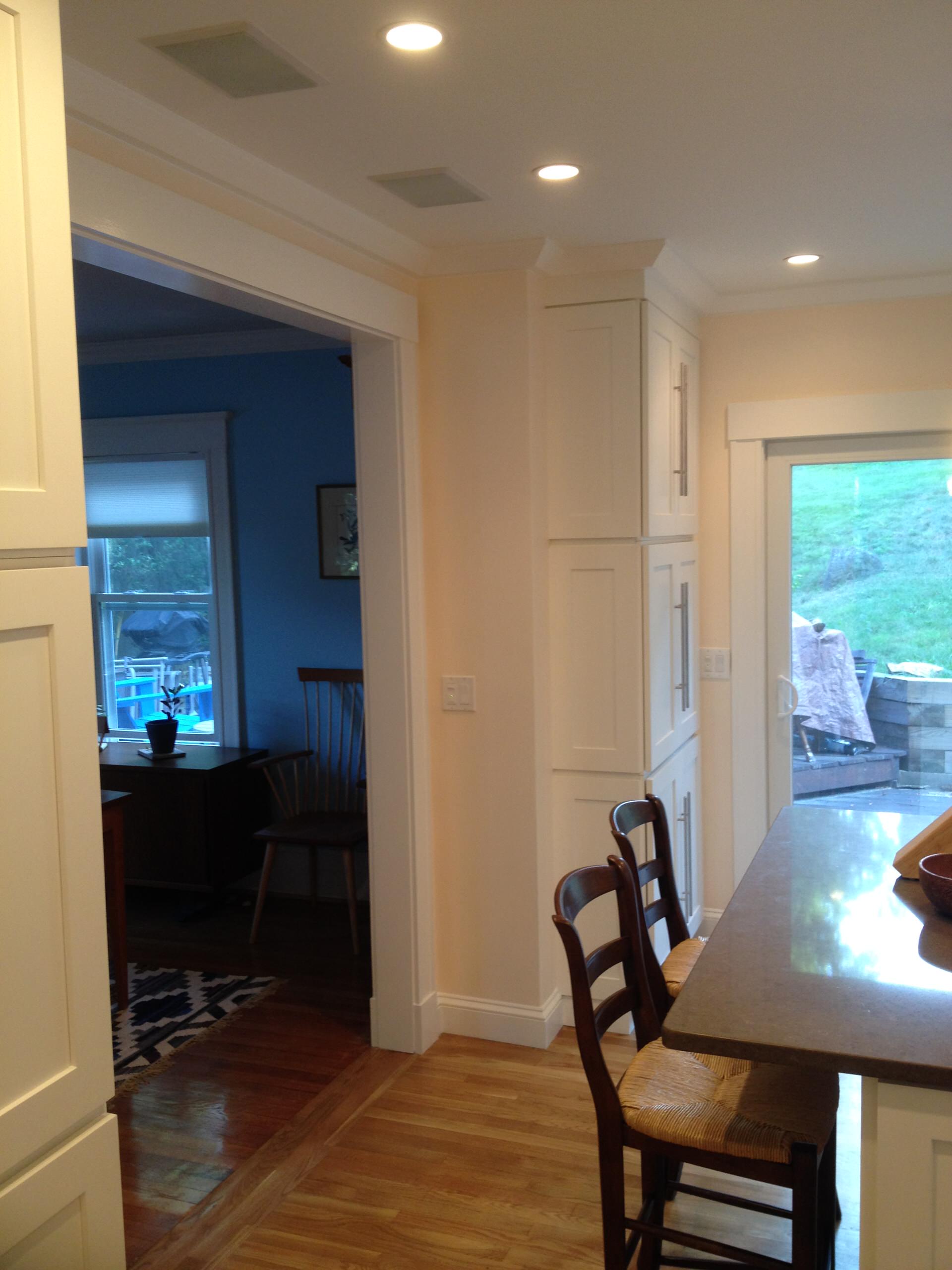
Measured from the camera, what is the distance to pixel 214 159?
7.74ft

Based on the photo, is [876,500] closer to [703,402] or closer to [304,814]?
[703,402]

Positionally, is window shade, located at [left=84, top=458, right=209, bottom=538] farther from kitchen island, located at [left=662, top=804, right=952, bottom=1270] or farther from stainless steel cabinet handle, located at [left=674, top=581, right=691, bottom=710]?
kitchen island, located at [left=662, top=804, right=952, bottom=1270]

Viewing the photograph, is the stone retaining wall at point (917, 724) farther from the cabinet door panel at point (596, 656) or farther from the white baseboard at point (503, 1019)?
the white baseboard at point (503, 1019)

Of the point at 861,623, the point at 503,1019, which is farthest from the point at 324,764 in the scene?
the point at 861,623

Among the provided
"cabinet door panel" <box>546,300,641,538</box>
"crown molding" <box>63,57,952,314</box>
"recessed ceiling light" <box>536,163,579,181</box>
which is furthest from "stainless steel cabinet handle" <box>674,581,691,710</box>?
"recessed ceiling light" <box>536,163,579,181</box>

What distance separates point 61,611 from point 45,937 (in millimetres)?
403

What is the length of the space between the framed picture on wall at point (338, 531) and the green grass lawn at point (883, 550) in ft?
6.31

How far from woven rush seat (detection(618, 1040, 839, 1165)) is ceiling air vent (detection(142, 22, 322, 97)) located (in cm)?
190

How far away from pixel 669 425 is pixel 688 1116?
8.05 feet

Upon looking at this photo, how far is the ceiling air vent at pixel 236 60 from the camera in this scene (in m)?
1.87

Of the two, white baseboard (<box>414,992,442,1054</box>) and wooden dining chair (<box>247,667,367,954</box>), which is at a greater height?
wooden dining chair (<box>247,667,367,954</box>)

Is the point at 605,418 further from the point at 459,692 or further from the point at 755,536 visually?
the point at 755,536

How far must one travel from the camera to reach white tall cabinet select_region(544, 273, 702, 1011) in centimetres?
348

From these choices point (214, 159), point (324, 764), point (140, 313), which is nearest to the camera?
point (214, 159)
